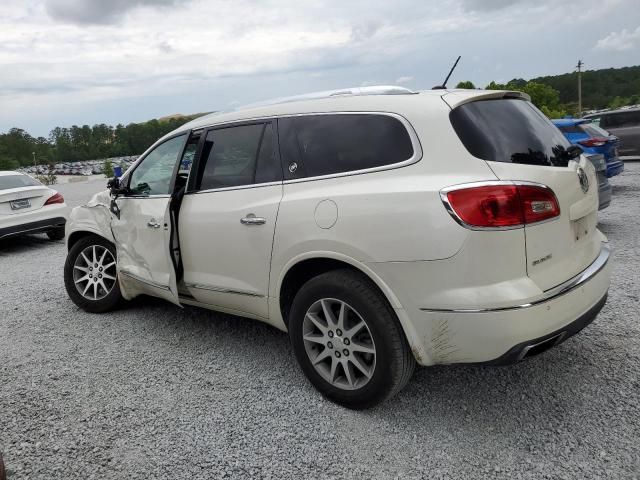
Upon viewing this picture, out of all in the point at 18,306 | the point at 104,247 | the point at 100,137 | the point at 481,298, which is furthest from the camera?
the point at 100,137

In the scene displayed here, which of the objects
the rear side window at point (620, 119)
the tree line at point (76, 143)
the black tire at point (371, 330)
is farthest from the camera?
the tree line at point (76, 143)

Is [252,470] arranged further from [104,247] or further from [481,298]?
[104,247]

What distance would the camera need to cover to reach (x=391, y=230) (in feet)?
8.60

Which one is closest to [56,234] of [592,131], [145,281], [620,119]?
[145,281]

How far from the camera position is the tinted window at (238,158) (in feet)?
11.1

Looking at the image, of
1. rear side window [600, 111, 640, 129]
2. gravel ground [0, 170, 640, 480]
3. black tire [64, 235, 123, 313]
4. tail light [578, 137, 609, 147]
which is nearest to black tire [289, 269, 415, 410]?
gravel ground [0, 170, 640, 480]

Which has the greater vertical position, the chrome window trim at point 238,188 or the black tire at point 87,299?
the chrome window trim at point 238,188

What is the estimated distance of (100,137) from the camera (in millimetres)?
146750

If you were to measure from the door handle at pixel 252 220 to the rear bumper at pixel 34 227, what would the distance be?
7576 millimetres

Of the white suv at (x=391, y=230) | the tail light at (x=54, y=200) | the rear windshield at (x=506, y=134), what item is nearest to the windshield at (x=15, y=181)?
the tail light at (x=54, y=200)

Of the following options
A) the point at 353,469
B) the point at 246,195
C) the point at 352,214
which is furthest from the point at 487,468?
the point at 246,195

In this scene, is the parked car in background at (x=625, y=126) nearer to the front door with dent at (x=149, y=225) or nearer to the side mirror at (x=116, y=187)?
the front door with dent at (x=149, y=225)

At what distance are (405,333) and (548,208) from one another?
3.12ft

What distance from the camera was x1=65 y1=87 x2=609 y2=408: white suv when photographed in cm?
246
